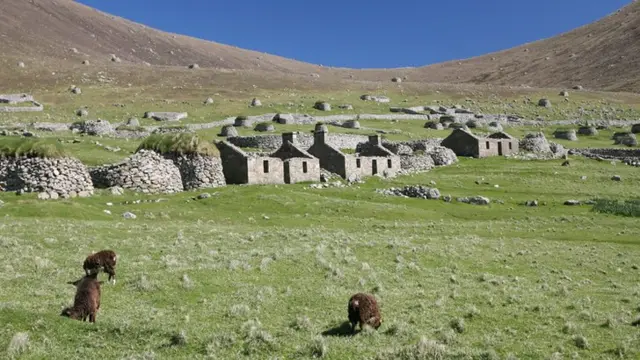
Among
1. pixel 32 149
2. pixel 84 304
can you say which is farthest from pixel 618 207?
pixel 32 149

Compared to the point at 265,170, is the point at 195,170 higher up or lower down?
higher up

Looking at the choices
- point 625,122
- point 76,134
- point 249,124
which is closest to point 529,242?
point 76,134

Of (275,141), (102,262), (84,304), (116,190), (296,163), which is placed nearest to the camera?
(84,304)

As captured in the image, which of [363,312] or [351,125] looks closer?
[363,312]

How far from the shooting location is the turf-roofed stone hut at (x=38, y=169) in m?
40.5

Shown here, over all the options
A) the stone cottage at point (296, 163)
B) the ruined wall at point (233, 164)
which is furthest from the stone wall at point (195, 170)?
the stone cottage at point (296, 163)

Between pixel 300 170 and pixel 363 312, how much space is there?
1646 inches

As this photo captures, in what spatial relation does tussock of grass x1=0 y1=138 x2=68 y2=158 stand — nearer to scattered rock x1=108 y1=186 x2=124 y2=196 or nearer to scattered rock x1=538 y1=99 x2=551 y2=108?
scattered rock x1=108 y1=186 x2=124 y2=196

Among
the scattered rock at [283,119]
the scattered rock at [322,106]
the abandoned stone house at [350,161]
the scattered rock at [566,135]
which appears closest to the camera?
the abandoned stone house at [350,161]

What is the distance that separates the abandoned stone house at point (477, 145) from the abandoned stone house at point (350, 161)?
57.3 feet

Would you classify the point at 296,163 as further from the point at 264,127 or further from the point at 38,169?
the point at 264,127

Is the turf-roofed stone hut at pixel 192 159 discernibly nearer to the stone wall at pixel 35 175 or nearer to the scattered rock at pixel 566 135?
the stone wall at pixel 35 175

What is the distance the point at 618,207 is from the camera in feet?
155

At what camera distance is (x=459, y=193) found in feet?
178
